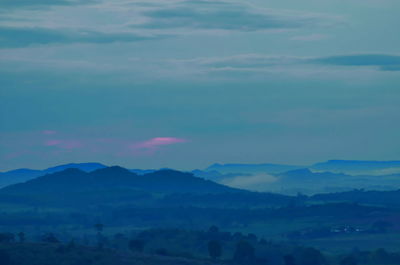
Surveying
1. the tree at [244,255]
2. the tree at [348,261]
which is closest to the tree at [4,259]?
the tree at [244,255]

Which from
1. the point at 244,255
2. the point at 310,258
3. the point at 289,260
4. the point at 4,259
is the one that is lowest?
the point at 289,260

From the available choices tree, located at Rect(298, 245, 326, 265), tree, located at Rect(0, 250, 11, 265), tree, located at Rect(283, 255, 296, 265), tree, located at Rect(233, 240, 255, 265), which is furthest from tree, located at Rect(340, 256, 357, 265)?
tree, located at Rect(0, 250, 11, 265)

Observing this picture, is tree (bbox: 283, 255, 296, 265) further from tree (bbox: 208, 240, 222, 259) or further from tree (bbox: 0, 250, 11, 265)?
tree (bbox: 0, 250, 11, 265)

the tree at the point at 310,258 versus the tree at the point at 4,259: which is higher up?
the tree at the point at 4,259

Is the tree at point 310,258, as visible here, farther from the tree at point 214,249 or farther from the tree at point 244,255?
the tree at point 214,249

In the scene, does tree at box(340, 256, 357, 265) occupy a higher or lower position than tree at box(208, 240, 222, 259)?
lower

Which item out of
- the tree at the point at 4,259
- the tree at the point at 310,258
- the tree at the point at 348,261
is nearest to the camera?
the tree at the point at 4,259

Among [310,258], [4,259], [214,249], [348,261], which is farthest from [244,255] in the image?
[4,259]

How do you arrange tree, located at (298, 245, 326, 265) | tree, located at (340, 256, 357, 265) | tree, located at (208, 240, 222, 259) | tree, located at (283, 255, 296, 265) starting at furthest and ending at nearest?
tree, located at (298, 245, 326, 265) → tree, located at (208, 240, 222, 259) → tree, located at (340, 256, 357, 265) → tree, located at (283, 255, 296, 265)

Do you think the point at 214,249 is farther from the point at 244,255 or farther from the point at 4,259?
the point at 4,259

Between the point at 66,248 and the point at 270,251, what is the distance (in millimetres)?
45424

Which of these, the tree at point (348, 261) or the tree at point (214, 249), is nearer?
the tree at point (348, 261)

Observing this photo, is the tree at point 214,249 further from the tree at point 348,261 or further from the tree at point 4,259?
the tree at point 4,259

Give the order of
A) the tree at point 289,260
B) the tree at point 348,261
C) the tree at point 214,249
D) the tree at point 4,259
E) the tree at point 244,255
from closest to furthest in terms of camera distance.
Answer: the tree at point 4,259
the tree at point 289,260
the tree at point 244,255
the tree at point 348,261
the tree at point 214,249
